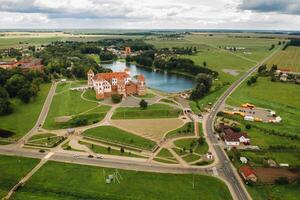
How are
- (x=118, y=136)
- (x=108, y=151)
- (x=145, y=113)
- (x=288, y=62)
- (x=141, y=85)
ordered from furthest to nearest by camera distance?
(x=288, y=62) < (x=141, y=85) < (x=145, y=113) < (x=118, y=136) < (x=108, y=151)

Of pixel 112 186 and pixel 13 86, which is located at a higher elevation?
pixel 13 86

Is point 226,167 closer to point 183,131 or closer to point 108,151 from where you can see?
point 183,131

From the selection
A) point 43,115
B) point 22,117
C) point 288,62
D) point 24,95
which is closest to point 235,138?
point 43,115

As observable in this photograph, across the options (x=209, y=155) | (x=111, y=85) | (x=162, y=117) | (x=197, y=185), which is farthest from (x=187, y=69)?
(x=197, y=185)

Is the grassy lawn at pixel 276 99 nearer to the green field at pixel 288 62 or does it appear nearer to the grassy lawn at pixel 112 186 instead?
the grassy lawn at pixel 112 186

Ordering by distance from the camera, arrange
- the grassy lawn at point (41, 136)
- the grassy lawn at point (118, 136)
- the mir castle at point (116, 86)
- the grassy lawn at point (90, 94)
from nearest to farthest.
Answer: the grassy lawn at point (118, 136), the grassy lawn at point (41, 136), the mir castle at point (116, 86), the grassy lawn at point (90, 94)

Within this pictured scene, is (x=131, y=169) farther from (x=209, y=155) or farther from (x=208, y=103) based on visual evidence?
(x=208, y=103)

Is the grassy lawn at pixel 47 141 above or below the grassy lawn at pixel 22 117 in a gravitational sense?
below

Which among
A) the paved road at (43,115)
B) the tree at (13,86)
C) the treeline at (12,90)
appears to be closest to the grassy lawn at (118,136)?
the paved road at (43,115)
